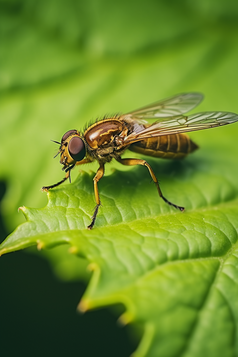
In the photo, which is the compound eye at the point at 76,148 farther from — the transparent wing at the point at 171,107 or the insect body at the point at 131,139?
the transparent wing at the point at 171,107

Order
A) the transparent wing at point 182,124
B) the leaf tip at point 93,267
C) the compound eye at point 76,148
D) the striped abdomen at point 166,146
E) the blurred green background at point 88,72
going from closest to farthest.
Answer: the leaf tip at point 93,267 → the compound eye at point 76,148 → the transparent wing at point 182,124 → the striped abdomen at point 166,146 → the blurred green background at point 88,72

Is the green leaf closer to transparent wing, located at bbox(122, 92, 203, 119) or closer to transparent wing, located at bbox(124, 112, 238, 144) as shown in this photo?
transparent wing, located at bbox(124, 112, 238, 144)

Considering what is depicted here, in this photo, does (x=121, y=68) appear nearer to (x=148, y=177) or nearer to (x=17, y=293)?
(x=148, y=177)

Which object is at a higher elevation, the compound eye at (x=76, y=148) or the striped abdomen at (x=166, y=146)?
the compound eye at (x=76, y=148)

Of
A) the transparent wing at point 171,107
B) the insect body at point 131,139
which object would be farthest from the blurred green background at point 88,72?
the insect body at point 131,139

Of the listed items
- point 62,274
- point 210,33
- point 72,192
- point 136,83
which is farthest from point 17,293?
point 210,33

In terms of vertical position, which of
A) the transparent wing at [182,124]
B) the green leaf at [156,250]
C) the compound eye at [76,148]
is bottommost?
the green leaf at [156,250]
